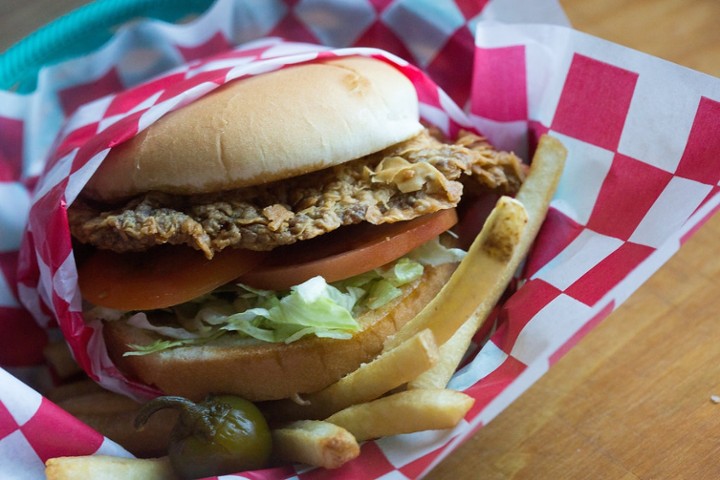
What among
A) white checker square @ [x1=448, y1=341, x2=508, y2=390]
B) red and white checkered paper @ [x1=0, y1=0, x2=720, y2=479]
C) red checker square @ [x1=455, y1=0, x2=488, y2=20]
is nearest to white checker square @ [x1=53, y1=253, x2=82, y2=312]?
red and white checkered paper @ [x1=0, y1=0, x2=720, y2=479]

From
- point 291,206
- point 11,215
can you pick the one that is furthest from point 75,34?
point 291,206

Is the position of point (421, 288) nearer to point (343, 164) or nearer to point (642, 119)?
point (343, 164)

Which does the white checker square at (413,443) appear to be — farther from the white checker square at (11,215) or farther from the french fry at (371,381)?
the white checker square at (11,215)

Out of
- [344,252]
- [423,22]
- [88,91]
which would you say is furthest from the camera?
[88,91]

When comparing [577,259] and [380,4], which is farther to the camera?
[380,4]

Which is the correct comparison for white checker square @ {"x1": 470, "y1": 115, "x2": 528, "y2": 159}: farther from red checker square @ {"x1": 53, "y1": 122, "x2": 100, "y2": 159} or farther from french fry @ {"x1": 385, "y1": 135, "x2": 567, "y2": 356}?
red checker square @ {"x1": 53, "y1": 122, "x2": 100, "y2": 159}

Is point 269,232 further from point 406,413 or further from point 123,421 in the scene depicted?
point 123,421
